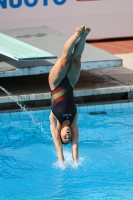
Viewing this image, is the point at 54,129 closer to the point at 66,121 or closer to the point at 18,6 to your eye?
the point at 66,121

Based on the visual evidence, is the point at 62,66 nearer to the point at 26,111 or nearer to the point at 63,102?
the point at 63,102

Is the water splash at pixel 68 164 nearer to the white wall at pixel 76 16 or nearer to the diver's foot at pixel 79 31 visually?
the diver's foot at pixel 79 31

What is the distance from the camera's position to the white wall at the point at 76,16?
42.4 ft

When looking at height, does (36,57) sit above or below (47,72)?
above

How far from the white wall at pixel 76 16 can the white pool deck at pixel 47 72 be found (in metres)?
1.42

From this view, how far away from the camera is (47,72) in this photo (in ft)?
30.3

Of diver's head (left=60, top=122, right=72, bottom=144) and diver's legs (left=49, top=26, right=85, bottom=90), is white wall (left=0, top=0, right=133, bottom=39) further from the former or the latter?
diver's head (left=60, top=122, right=72, bottom=144)

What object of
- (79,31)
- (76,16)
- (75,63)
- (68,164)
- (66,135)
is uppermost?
(79,31)

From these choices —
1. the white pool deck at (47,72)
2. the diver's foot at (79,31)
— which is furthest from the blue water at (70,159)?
the diver's foot at (79,31)

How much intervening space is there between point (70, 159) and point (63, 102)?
1110 millimetres

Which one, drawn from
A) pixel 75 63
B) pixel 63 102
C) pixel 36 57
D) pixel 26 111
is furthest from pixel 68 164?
pixel 26 111

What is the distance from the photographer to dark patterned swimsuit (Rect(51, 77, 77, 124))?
7070mm

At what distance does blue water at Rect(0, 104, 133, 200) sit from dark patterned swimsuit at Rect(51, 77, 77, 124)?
0.81 meters

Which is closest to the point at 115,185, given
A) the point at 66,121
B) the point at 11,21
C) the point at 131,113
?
the point at 66,121
